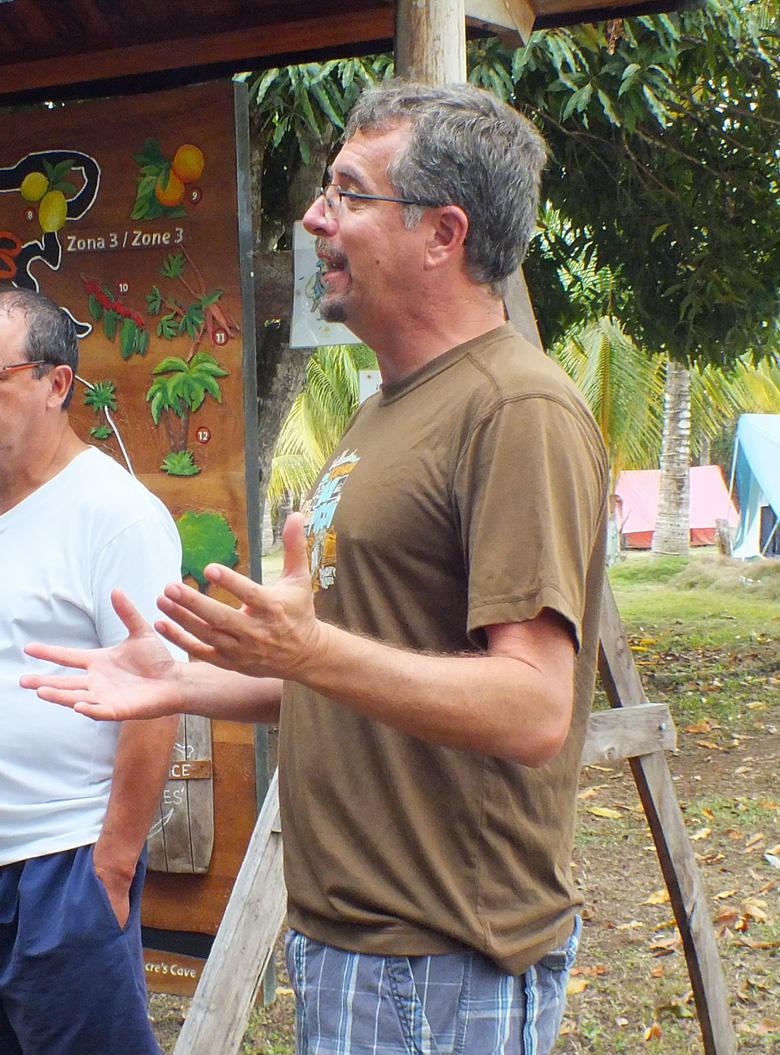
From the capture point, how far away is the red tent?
29.3m

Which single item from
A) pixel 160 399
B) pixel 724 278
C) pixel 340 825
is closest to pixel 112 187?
pixel 160 399

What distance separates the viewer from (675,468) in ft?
62.8

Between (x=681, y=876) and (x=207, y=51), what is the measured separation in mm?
2857

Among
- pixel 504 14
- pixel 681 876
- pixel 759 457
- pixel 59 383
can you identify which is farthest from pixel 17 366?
pixel 759 457

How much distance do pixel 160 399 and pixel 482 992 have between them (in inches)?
87.4

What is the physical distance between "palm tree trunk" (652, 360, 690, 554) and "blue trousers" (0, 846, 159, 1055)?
15697 mm

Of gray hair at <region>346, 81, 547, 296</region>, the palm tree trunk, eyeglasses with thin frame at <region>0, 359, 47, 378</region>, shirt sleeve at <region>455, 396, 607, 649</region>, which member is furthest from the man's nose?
the palm tree trunk

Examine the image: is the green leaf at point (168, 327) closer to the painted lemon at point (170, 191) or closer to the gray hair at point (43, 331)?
the painted lemon at point (170, 191)

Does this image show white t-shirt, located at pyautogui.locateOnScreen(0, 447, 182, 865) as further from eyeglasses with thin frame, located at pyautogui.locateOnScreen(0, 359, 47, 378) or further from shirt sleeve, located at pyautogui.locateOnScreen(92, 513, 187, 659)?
eyeglasses with thin frame, located at pyautogui.locateOnScreen(0, 359, 47, 378)

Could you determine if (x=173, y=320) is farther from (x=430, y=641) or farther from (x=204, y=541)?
(x=430, y=641)

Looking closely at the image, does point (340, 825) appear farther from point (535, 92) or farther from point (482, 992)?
point (535, 92)

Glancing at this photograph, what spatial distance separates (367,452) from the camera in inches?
63.4

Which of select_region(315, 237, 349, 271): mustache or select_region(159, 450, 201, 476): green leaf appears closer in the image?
select_region(315, 237, 349, 271): mustache

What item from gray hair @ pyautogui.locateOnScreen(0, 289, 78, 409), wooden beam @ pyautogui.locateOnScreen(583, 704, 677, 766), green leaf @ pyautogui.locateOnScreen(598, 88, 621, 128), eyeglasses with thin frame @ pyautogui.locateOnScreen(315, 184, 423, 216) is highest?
green leaf @ pyautogui.locateOnScreen(598, 88, 621, 128)
